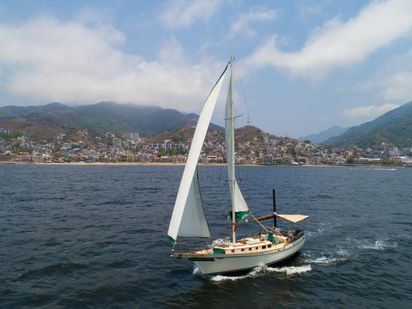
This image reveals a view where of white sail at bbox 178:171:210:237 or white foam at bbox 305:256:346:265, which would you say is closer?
white sail at bbox 178:171:210:237

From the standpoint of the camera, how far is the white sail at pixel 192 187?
2573cm

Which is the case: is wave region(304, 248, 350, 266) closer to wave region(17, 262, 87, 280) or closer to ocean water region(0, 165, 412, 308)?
ocean water region(0, 165, 412, 308)

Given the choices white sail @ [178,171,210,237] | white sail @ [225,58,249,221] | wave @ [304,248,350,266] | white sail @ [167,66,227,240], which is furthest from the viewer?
wave @ [304,248,350,266]

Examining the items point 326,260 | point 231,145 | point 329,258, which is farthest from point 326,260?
point 231,145

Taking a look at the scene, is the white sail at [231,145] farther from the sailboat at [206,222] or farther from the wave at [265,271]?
the wave at [265,271]

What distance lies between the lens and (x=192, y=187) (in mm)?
28016

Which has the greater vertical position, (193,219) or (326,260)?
(193,219)

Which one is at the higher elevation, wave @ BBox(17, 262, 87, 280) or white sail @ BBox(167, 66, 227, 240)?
white sail @ BBox(167, 66, 227, 240)

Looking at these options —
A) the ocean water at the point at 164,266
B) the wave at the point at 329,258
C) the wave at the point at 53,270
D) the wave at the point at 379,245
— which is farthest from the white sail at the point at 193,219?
the wave at the point at 379,245

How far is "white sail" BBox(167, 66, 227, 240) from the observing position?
25.7 meters

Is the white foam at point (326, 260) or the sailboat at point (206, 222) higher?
the sailboat at point (206, 222)

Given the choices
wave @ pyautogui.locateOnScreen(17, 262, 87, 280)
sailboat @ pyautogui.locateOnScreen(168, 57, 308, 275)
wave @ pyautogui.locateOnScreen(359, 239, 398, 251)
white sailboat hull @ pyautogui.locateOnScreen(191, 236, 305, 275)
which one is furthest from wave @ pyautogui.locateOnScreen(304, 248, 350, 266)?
wave @ pyautogui.locateOnScreen(17, 262, 87, 280)

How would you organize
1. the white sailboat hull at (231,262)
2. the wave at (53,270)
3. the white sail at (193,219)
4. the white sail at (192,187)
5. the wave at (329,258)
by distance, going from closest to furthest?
the white sail at (192,187) < the white sailboat hull at (231,262) < the white sail at (193,219) < the wave at (53,270) < the wave at (329,258)

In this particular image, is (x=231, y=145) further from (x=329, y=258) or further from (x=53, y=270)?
(x=53, y=270)
